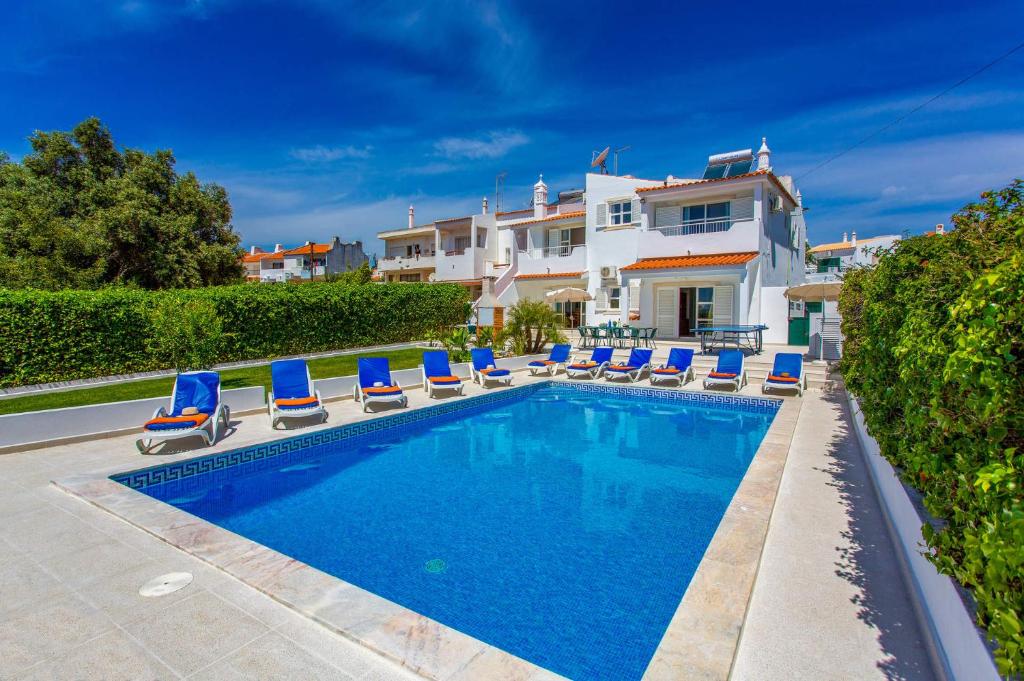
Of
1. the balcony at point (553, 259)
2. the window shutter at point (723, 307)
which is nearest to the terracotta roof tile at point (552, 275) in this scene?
the balcony at point (553, 259)

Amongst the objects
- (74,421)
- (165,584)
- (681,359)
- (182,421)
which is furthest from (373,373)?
(681,359)

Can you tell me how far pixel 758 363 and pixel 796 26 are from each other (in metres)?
10.7

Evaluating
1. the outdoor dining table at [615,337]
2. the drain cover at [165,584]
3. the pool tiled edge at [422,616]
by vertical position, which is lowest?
the drain cover at [165,584]

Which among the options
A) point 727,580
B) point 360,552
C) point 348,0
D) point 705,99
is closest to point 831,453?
point 727,580

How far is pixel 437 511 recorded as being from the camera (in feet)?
22.5

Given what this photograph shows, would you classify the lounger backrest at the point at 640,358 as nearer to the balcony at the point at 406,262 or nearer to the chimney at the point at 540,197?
the chimney at the point at 540,197

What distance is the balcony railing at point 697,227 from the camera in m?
23.8

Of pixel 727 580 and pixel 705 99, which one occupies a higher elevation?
pixel 705 99

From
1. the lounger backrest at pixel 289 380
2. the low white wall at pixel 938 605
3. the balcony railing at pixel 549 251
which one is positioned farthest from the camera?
the balcony railing at pixel 549 251

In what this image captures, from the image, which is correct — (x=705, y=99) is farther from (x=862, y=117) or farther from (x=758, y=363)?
(x=758, y=363)

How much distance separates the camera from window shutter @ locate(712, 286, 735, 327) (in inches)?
931

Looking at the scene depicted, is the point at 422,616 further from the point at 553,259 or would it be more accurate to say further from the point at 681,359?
the point at 553,259

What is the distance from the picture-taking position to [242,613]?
3.90 meters

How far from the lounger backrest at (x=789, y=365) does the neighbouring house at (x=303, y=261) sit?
179ft
